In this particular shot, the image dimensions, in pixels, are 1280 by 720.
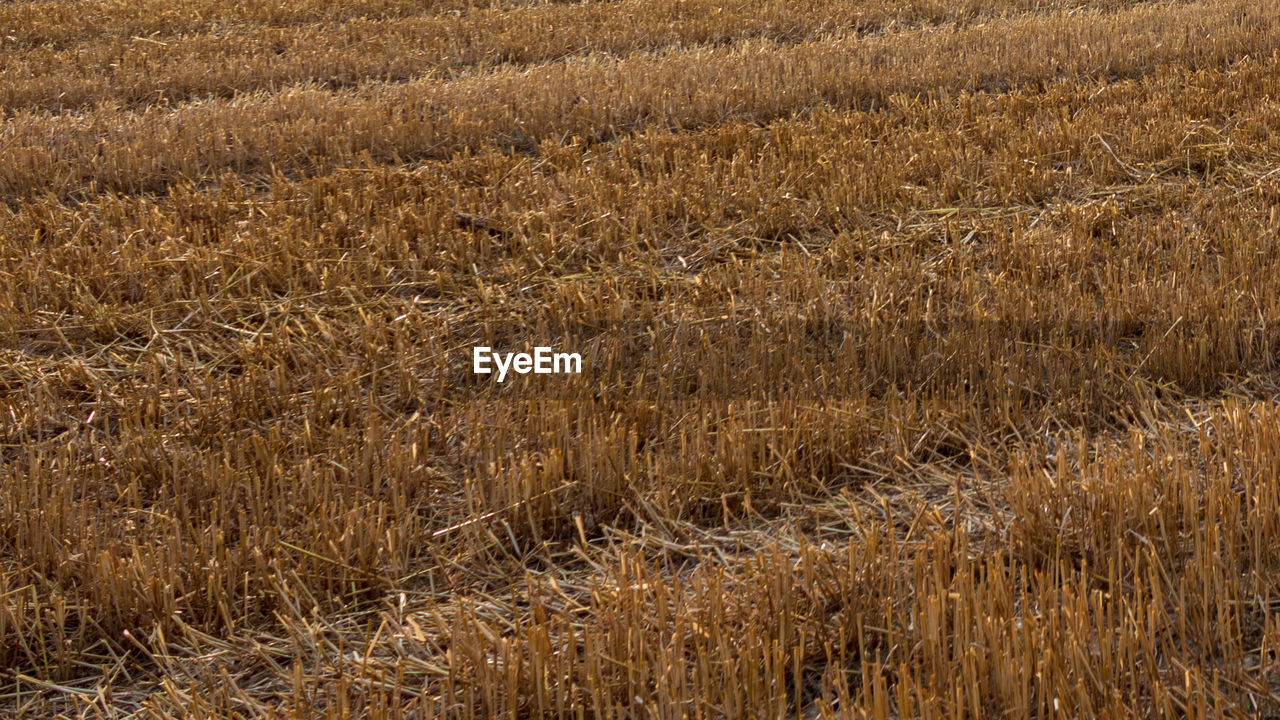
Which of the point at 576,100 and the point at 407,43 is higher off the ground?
the point at 407,43

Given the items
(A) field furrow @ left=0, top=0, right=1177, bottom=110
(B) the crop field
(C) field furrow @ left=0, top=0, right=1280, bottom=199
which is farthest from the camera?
(A) field furrow @ left=0, top=0, right=1177, bottom=110

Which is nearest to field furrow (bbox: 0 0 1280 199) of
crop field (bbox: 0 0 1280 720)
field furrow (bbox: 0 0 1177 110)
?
crop field (bbox: 0 0 1280 720)

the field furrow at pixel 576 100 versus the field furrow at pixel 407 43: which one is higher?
the field furrow at pixel 407 43

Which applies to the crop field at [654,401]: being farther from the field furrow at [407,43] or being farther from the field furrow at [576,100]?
the field furrow at [407,43]

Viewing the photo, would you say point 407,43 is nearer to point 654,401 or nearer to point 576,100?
point 576,100

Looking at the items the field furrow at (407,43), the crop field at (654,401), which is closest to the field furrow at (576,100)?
the crop field at (654,401)

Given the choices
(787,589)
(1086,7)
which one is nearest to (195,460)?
(787,589)

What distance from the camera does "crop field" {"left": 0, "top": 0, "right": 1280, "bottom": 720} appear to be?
8.96 feet

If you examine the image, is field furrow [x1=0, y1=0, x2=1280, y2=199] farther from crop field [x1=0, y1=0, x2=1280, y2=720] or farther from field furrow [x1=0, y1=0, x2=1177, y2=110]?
field furrow [x1=0, y1=0, x2=1177, y2=110]

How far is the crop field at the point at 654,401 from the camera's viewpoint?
273cm

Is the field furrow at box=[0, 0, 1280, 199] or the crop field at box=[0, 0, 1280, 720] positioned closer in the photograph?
the crop field at box=[0, 0, 1280, 720]

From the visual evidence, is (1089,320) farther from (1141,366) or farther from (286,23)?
(286,23)

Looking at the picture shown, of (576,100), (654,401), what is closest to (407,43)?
(576,100)

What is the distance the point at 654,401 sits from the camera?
428 cm
